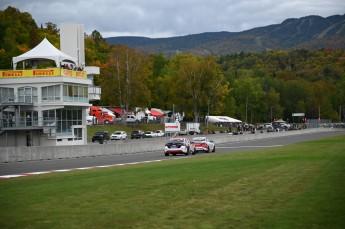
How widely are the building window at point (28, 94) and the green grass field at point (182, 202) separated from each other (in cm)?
4113

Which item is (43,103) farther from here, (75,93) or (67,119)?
(75,93)

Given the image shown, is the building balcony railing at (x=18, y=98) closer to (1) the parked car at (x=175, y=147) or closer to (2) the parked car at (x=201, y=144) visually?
(2) the parked car at (x=201, y=144)

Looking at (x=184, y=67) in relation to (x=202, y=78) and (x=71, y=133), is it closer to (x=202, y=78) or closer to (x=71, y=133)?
(x=202, y=78)

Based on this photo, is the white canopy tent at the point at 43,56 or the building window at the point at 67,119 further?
the white canopy tent at the point at 43,56

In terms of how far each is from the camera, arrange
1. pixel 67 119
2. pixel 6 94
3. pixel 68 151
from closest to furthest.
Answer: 1. pixel 68 151
2. pixel 6 94
3. pixel 67 119

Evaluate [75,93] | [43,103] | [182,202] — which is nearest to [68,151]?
[43,103]

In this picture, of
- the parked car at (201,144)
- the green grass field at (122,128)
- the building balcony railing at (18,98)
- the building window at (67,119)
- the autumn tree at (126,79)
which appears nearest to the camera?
the parked car at (201,144)

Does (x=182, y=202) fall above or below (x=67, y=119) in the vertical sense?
below

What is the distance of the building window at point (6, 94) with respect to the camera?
191 feet

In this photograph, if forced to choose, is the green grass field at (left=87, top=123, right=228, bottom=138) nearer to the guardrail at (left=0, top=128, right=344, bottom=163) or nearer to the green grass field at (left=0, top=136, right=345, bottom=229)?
the guardrail at (left=0, top=128, right=344, bottom=163)

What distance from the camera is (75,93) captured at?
62281 millimetres

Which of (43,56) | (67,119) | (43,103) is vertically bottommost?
(67,119)

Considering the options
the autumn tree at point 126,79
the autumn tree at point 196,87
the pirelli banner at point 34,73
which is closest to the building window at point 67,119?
the pirelli banner at point 34,73

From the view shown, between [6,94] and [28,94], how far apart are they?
2.11 m
